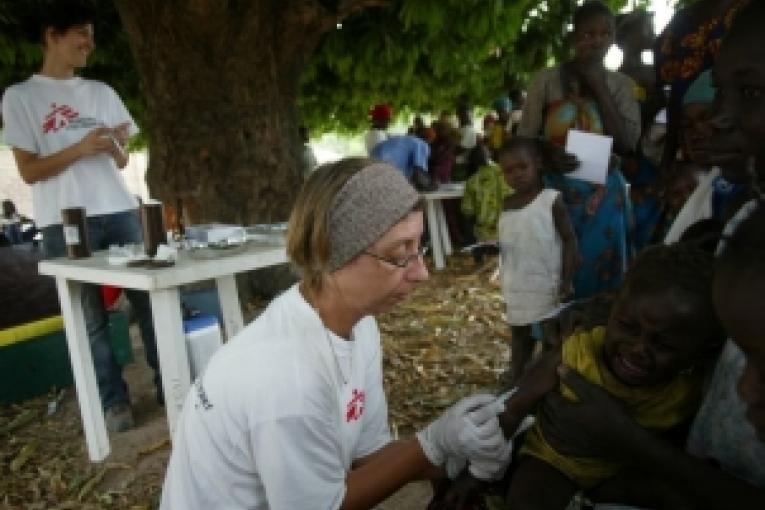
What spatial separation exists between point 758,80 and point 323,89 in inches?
332

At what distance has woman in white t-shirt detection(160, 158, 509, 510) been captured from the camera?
1.22 m

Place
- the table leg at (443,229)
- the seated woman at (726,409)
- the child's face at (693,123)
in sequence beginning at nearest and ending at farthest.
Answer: the seated woman at (726,409)
the child's face at (693,123)
the table leg at (443,229)

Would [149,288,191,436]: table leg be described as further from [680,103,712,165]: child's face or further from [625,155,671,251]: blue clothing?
[625,155,671,251]: blue clothing

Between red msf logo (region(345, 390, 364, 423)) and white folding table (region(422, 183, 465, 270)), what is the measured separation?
5.52 metres

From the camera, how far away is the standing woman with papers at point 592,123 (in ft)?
9.93

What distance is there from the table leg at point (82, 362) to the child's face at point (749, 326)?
109 inches

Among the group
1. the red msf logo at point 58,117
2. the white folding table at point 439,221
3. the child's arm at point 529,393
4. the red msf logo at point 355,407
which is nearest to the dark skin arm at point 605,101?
the child's arm at point 529,393

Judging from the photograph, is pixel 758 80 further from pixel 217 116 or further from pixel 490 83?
pixel 490 83

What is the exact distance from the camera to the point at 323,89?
9.11 meters

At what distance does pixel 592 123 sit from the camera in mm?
3061

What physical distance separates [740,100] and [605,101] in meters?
1.94

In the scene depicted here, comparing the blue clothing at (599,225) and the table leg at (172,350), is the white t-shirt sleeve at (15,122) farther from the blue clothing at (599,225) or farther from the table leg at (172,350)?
the blue clothing at (599,225)

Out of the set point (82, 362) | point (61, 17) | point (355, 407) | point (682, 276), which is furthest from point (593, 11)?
point (82, 362)

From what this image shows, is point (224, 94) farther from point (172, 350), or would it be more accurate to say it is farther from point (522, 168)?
point (172, 350)
